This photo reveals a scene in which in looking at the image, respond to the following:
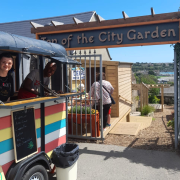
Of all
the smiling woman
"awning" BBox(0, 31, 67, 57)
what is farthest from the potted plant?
the smiling woman

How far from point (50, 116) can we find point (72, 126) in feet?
8.10

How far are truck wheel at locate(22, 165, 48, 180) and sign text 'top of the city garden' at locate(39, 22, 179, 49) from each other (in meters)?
3.49

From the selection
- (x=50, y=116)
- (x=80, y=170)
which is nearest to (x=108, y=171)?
(x=80, y=170)

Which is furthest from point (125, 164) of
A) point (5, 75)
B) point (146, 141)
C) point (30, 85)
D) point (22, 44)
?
point (22, 44)

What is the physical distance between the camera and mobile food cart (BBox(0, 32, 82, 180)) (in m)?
2.86

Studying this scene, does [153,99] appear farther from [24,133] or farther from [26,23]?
[24,133]

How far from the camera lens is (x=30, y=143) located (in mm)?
3283

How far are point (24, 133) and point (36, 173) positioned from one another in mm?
616

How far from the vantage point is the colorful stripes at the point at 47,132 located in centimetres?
284

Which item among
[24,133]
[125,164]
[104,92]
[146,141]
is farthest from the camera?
[104,92]

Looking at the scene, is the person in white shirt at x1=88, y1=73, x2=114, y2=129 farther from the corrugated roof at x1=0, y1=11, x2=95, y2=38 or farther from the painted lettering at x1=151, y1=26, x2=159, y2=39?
the corrugated roof at x1=0, y1=11, x2=95, y2=38

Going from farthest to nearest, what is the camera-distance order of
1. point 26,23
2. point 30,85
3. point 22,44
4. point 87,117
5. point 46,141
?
1. point 26,23
2. point 87,117
3. point 46,141
4. point 30,85
5. point 22,44

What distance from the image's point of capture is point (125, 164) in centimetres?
457

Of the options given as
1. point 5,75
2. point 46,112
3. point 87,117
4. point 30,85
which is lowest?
point 87,117
